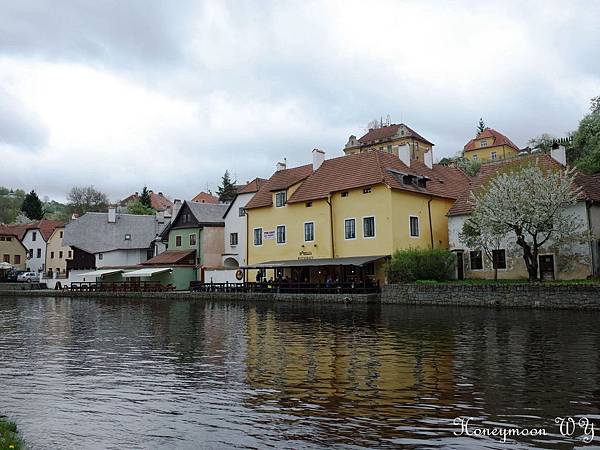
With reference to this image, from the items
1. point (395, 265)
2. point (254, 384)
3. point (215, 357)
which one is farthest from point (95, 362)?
point (395, 265)

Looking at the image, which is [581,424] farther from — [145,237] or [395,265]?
[145,237]

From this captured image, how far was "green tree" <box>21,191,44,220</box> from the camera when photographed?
10700 cm

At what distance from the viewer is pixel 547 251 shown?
107 feet

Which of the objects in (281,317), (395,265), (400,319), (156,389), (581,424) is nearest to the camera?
(581,424)

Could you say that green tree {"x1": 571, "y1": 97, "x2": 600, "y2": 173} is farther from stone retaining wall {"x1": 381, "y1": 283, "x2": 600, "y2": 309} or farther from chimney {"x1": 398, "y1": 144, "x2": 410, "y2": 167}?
stone retaining wall {"x1": 381, "y1": 283, "x2": 600, "y2": 309}

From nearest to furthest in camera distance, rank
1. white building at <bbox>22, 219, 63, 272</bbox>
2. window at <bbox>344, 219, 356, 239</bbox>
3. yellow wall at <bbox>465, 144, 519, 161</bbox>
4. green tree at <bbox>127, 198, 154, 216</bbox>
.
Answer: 1. window at <bbox>344, 219, 356, 239</bbox>
2. white building at <bbox>22, 219, 63, 272</bbox>
3. yellow wall at <bbox>465, 144, 519, 161</bbox>
4. green tree at <bbox>127, 198, 154, 216</bbox>

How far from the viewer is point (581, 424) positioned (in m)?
7.29

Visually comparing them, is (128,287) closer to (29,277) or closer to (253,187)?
(253,187)

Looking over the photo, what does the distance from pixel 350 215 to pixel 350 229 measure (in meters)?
1.02

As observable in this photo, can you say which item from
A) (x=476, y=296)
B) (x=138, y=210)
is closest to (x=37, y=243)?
(x=138, y=210)

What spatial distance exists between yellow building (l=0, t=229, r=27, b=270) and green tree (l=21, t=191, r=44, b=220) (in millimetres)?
28827

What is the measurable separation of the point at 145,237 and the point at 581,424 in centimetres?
6533

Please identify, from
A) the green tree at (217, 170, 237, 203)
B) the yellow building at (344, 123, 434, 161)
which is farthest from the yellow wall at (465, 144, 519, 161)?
the green tree at (217, 170, 237, 203)

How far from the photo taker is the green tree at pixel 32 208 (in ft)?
351
